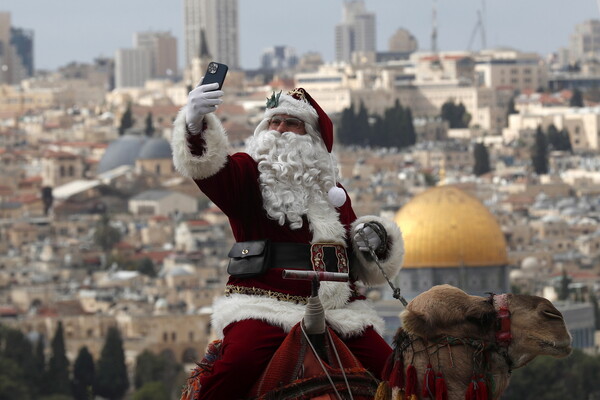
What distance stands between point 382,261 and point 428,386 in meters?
0.96

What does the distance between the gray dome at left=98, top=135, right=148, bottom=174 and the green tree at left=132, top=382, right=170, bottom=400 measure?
184 ft

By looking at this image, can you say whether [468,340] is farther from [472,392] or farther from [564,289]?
[564,289]

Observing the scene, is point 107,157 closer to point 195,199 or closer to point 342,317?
point 195,199

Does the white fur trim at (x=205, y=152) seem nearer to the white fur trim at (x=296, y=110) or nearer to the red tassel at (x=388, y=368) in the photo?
the white fur trim at (x=296, y=110)

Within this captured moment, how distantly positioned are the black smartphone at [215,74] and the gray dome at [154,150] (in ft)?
293

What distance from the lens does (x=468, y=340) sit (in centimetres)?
550

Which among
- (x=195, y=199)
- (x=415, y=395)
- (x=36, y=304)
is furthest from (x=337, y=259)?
(x=195, y=199)

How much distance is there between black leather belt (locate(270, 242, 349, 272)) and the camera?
612 cm

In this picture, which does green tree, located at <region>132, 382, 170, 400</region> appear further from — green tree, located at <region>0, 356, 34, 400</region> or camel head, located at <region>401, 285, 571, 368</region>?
camel head, located at <region>401, 285, 571, 368</region>

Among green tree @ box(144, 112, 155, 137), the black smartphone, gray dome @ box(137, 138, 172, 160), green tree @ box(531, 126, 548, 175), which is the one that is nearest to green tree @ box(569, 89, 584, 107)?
green tree @ box(531, 126, 548, 175)

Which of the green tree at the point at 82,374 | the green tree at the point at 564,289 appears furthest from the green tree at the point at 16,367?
the green tree at the point at 564,289

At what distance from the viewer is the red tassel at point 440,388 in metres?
5.39

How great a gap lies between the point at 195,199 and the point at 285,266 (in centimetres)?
8359

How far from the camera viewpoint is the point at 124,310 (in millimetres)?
61281
